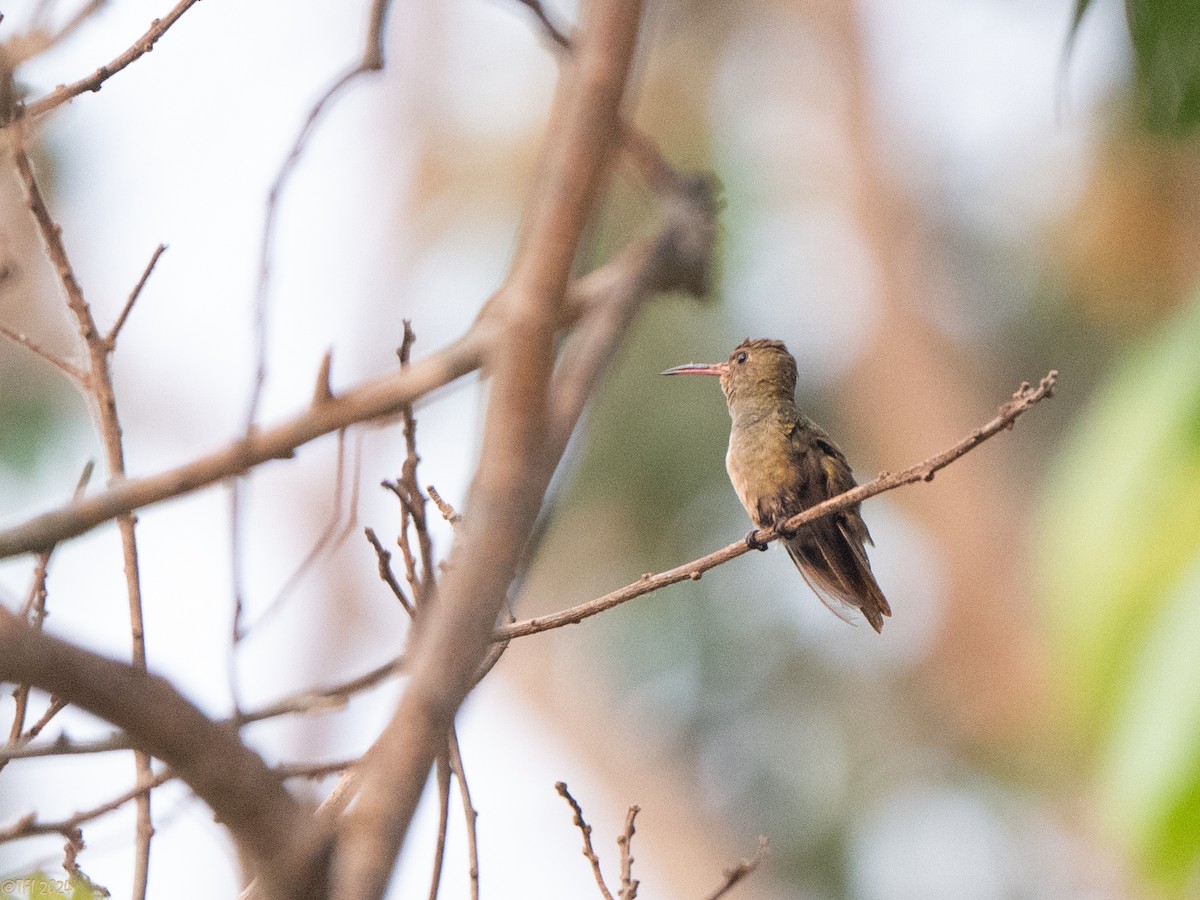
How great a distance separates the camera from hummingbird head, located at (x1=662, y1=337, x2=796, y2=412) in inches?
222

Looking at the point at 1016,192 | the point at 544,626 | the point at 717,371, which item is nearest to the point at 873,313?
the point at 1016,192

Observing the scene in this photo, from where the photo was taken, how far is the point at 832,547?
16.5 ft

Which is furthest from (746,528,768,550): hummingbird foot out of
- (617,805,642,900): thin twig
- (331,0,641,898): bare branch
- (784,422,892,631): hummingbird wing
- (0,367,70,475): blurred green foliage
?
(0,367,70,475): blurred green foliage

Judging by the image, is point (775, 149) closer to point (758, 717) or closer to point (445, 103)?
point (445, 103)

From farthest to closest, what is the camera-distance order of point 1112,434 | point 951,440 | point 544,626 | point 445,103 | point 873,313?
point 445,103 → point 873,313 → point 951,440 → point 544,626 → point 1112,434

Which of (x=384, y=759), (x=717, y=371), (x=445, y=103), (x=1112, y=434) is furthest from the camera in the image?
(x=445, y=103)

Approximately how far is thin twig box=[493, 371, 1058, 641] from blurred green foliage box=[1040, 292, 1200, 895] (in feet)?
4.81

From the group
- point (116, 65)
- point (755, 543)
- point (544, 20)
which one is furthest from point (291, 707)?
point (755, 543)

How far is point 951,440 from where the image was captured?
14664mm

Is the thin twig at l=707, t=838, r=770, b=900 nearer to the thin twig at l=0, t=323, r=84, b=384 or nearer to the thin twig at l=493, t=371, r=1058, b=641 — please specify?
the thin twig at l=493, t=371, r=1058, b=641

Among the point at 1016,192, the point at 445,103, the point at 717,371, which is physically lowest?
the point at 717,371

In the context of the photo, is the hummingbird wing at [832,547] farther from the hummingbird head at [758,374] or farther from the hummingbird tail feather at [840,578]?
the hummingbird head at [758,374]

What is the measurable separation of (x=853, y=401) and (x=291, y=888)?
53.9 ft

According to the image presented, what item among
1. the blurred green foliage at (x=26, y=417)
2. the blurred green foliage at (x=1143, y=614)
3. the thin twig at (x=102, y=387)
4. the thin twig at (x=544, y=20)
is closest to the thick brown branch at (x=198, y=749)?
the blurred green foliage at (x=1143, y=614)
